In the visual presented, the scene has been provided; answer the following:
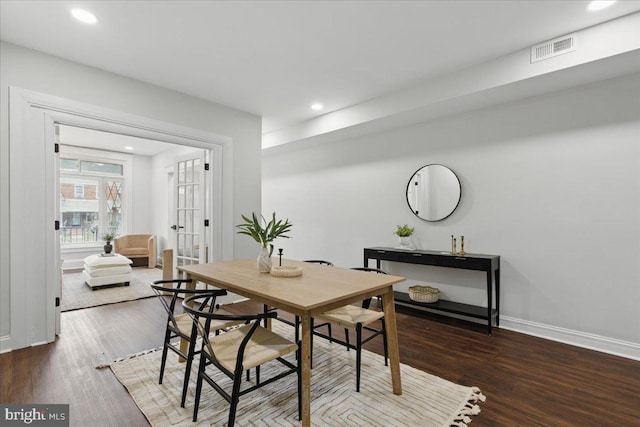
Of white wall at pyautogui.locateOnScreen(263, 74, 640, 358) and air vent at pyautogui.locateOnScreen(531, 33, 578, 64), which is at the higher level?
air vent at pyautogui.locateOnScreen(531, 33, 578, 64)

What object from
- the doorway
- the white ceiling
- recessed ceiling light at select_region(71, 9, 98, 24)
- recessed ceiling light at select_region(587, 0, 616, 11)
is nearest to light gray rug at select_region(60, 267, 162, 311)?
the doorway

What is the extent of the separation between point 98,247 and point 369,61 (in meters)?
7.24

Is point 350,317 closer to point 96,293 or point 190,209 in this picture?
point 190,209

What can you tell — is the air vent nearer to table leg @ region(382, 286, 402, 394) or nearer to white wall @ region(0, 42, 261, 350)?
table leg @ region(382, 286, 402, 394)

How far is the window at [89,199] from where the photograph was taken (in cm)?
692

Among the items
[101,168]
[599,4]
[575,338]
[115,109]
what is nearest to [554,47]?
[599,4]

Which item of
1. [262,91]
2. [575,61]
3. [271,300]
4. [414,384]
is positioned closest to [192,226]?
[262,91]

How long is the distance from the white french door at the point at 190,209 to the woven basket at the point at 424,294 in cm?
273

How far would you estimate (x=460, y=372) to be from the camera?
2387 mm

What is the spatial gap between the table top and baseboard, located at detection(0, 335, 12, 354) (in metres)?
1.71

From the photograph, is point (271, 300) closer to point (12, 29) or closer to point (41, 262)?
point (41, 262)

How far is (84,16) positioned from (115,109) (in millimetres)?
1039

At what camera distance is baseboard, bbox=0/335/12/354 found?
8.64 ft

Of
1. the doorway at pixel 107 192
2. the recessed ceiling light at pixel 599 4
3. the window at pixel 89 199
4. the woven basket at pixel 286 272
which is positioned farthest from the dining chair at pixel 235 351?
the window at pixel 89 199
